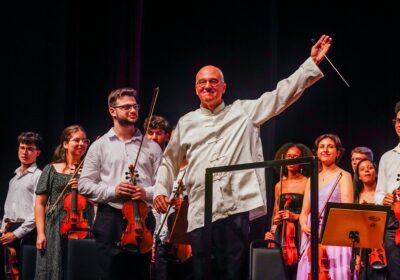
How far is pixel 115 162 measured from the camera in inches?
154

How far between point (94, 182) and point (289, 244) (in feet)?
4.87

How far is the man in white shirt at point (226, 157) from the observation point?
319cm

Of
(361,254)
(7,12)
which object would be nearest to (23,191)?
(7,12)

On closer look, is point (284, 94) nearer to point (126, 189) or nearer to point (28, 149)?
point (126, 189)

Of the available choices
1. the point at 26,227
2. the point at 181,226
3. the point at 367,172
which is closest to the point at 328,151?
the point at 367,172

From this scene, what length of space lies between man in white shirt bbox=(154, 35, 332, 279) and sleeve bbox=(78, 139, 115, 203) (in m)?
0.35

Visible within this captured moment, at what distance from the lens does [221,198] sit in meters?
3.24

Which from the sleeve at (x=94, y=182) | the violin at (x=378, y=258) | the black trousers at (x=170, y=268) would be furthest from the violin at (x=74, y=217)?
the violin at (x=378, y=258)

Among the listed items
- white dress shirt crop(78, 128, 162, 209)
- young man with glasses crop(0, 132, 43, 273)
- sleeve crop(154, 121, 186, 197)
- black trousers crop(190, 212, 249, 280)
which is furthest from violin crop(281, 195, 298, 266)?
young man with glasses crop(0, 132, 43, 273)

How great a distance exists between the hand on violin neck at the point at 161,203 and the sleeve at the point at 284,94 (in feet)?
1.86

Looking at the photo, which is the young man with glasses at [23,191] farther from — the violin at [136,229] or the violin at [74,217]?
the violin at [136,229]

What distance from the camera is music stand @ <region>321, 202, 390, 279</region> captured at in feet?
12.8

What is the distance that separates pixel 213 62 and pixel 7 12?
209 centimetres

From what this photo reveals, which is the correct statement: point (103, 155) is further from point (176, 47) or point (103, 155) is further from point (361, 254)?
point (176, 47)
